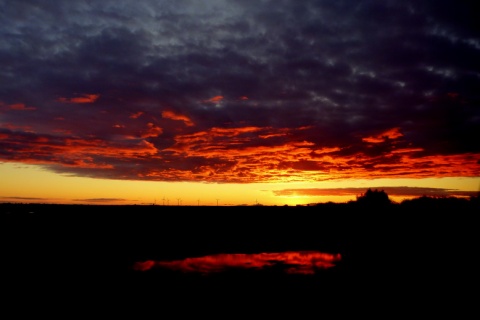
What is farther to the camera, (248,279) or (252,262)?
(252,262)

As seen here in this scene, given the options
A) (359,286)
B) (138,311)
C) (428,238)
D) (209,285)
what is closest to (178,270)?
(209,285)

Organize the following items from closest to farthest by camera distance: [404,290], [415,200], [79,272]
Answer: [404,290] < [79,272] < [415,200]

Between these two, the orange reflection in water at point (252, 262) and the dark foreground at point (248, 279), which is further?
the orange reflection in water at point (252, 262)

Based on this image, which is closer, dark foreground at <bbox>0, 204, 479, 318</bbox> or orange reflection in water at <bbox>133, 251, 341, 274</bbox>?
dark foreground at <bbox>0, 204, 479, 318</bbox>

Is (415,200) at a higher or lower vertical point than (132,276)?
higher

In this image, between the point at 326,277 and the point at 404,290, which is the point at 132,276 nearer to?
the point at 326,277

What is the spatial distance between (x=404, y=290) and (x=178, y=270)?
53.5 feet

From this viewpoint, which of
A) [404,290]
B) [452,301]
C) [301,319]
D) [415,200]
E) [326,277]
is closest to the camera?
[301,319]

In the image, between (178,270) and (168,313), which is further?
(178,270)

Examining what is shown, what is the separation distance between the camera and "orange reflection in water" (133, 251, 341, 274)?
87.7 feet

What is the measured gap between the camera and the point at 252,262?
29594 millimetres

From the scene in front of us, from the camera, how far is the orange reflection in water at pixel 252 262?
87.7ft

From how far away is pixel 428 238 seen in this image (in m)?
38.5

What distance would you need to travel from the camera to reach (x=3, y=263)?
28344 mm
